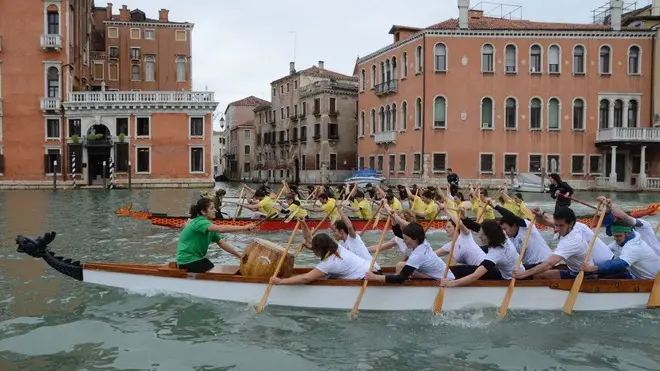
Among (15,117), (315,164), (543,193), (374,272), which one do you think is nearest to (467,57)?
(543,193)

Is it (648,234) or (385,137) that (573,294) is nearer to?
(648,234)

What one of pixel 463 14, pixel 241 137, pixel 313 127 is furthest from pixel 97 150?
pixel 241 137

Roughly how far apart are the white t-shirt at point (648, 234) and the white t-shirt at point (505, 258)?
4.87 ft

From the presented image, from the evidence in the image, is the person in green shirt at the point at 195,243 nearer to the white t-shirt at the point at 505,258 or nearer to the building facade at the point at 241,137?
the white t-shirt at the point at 505,258

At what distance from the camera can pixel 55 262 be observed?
786cm

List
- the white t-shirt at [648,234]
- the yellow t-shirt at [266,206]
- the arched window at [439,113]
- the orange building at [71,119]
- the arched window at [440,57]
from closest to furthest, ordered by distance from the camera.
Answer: the white t-shirt at [648,234] → the yellow t-shirt at [266,206] → the arched window at [440,57] → the arched window at [439,113] → the orange building at [71,119]

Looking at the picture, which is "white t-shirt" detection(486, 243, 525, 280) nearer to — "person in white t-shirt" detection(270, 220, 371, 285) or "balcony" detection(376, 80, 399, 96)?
"person in white t-shirt" detection(270, 220, 371, 285)

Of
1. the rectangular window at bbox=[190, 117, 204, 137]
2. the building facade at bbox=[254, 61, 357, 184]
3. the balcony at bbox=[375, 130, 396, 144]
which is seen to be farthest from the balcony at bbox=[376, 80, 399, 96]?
the rectangular window at bbox=[190, 117, 204, 137]

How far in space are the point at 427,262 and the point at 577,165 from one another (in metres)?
32.5

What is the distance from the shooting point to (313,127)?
2045 inches

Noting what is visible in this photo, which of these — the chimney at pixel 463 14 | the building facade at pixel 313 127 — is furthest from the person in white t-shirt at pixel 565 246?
→ the building facade at pixel 313 127

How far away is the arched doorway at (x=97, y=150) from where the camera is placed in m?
38.7

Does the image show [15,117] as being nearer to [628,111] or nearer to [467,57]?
[467,57]

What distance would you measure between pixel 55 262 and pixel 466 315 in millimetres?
5189
